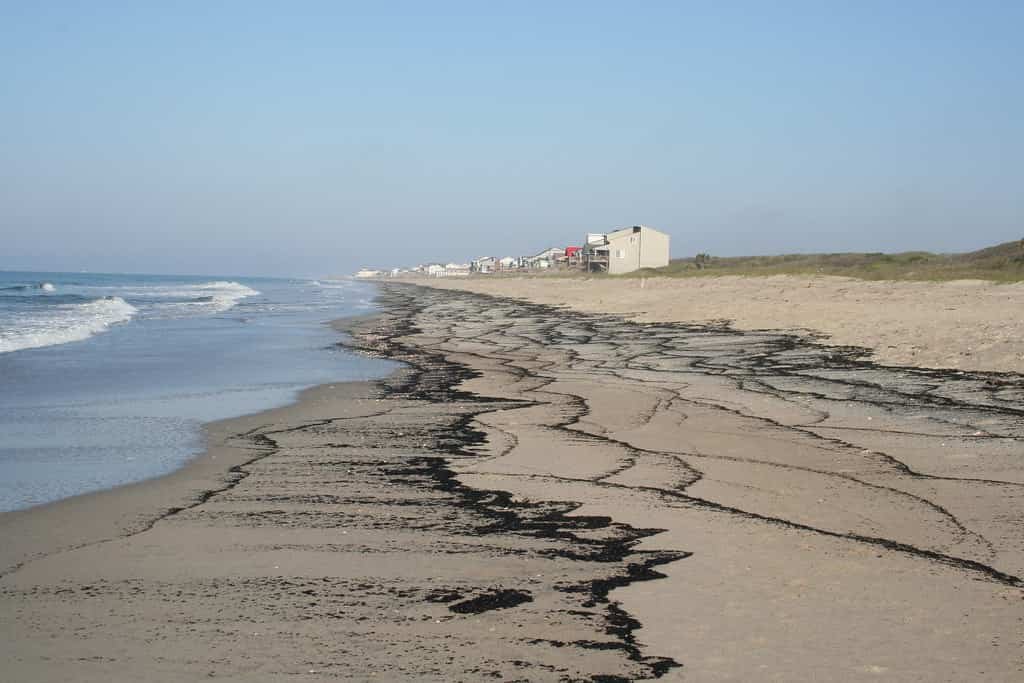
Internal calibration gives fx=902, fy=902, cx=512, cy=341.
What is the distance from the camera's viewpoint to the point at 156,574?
5.07 m

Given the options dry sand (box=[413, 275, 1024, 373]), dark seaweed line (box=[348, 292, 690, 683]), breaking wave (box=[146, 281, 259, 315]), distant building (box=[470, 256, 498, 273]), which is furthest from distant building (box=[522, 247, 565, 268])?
dark seaweed line (box=[348, 292, 690, 683])

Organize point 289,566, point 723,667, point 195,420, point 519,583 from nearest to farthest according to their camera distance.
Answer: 1. point 723,667
2. point 519,583
3. point 289,566
4. point 195,420

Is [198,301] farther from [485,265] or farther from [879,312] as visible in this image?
[485,265]

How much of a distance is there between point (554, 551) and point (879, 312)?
19240mm

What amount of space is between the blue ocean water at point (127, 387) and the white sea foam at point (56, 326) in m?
0.05

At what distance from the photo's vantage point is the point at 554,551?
541 centimetres

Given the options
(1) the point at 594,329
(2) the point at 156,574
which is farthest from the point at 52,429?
(1) the point at 594,329

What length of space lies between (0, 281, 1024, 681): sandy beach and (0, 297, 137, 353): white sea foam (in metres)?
12.9

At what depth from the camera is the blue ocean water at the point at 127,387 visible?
8.20 meters

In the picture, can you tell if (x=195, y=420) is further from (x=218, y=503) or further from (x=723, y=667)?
(x=723, y=667)

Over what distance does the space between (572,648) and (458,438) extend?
5.35 metres

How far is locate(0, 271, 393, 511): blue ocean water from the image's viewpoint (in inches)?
323

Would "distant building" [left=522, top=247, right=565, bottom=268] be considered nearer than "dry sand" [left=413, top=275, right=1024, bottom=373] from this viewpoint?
No

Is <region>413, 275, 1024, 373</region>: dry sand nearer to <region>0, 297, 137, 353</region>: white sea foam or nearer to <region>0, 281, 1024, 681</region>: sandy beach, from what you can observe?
<region>0, 281, 1024, 681</region>: sandy beach
